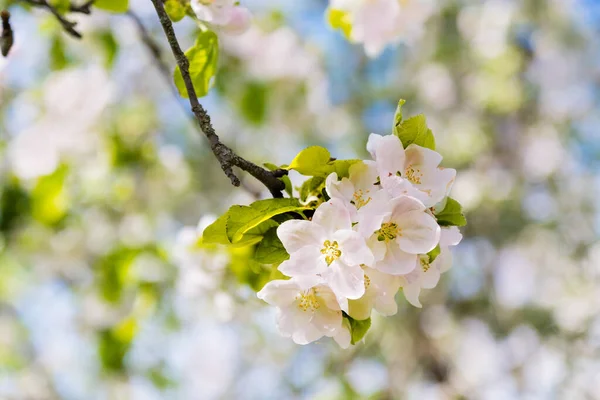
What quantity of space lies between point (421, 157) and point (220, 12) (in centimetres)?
Result: 32

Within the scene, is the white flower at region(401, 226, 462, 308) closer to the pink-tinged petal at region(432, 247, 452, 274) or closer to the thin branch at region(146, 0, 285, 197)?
the pink-tinged petal at region(432, 247, 452, 274)

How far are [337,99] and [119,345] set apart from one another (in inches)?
95.2

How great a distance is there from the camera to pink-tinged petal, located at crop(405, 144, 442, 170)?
0.57m

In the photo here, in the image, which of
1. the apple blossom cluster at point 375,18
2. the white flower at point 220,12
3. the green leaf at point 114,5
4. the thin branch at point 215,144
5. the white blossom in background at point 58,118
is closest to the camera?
the thin branch at point 215,144

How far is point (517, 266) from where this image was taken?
3.64 metres

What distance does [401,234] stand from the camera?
534 mm

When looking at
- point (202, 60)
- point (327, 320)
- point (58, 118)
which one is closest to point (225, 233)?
point (327, 320)

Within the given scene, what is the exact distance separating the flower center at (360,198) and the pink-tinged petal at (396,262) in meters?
0.05

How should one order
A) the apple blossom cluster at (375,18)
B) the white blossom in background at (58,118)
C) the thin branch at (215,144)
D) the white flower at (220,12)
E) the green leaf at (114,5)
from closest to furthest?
the thin branch at (215,144)
the white flower at (220,12)
the green leaf at (114,5)
the apple blossom cluster at (375,18)
the white blossom in background at (58,118)

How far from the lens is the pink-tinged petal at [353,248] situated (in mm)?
511

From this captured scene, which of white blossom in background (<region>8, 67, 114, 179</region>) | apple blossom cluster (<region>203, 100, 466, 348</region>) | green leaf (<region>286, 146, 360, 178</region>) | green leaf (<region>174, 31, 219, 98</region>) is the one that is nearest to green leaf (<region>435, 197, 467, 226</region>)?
apple blossom cluster (<region>203, 100, 466, 348</region>)

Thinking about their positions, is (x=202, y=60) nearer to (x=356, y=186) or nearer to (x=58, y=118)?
(x=356, y=186)

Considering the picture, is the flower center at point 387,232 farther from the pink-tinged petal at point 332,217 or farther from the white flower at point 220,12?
the white flower at point 220,12

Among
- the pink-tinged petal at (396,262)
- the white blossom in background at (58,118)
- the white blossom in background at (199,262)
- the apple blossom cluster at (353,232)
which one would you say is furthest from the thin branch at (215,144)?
the white blossom in background at (58,118)
